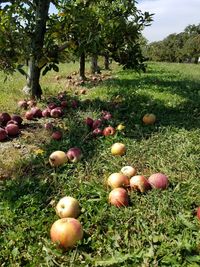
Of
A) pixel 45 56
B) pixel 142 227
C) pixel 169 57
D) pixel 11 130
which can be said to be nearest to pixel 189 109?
pixel 45 56

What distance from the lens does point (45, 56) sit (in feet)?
33.8

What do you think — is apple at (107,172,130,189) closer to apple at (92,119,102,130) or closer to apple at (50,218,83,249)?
apple at (50,218,83,249)

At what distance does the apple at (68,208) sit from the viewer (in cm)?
483

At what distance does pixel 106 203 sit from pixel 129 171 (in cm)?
85

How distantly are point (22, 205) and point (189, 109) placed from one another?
632 cm

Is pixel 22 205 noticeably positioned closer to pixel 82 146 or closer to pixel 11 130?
pixel 82 146

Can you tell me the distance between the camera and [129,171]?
5.82 meters

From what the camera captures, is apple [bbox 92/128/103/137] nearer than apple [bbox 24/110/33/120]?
Yes


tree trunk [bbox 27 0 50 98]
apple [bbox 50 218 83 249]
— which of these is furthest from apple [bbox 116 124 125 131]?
apple [bbox 50 218 83 249]

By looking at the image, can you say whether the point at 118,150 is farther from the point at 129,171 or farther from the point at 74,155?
the point at 129,171

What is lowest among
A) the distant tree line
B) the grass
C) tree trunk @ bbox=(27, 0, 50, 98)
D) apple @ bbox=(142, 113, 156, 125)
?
the distant tree line

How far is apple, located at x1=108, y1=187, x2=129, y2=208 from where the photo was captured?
5020mm

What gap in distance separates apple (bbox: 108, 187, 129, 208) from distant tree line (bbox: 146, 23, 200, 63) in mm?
75764

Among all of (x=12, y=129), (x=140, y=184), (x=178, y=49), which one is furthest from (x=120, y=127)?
(x=178, y=49)
